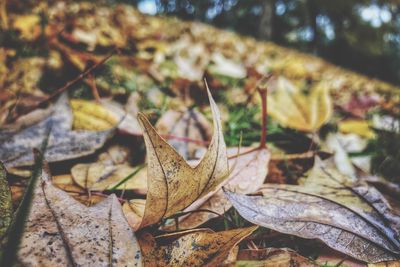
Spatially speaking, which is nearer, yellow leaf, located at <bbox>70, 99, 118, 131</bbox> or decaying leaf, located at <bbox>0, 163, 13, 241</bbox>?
decaying leaf, located at <bbox>0, 163, 13, 241</bbox>

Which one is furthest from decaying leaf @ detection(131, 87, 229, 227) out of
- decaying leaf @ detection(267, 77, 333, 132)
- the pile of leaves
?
decaying leaf @ detection(267, 77, 333, 132)

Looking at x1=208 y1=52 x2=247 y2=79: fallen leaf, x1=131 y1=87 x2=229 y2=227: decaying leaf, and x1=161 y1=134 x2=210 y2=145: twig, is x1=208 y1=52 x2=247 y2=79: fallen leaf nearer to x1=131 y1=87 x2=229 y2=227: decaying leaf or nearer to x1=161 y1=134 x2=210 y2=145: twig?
x1=161 y1=134 x2=210 y2=145: twig

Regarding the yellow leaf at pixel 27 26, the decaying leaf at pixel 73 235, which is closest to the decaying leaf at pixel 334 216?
the decaying leaf at pixel 73 235

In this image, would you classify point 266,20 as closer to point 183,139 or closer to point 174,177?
point 183,139

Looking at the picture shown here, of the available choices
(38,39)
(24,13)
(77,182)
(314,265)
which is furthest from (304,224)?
(24,13)

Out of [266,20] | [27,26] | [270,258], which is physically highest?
[266,20]

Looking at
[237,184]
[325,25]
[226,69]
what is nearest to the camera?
[237,184]

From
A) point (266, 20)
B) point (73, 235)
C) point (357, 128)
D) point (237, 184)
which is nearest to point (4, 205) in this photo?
point (73, 235)

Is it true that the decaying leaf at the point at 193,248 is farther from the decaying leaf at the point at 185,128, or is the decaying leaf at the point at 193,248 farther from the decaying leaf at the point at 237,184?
the decaying leaf at the point at 185,128
